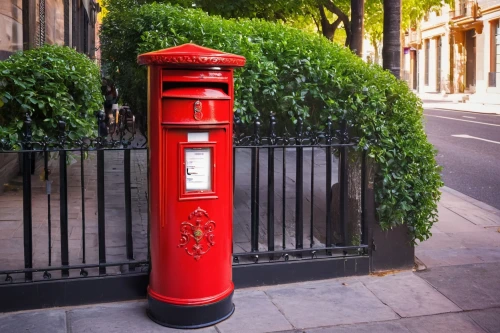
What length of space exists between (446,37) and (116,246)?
48.4 meters

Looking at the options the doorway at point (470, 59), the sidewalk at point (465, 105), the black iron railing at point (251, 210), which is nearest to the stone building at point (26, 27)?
the black iron railing at point (251, 210)

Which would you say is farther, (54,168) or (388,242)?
(54,168)

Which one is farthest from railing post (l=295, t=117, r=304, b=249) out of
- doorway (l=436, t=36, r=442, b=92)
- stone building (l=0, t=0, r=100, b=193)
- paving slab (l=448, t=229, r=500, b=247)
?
doorway (l=436, t=36, r=442, b=92)

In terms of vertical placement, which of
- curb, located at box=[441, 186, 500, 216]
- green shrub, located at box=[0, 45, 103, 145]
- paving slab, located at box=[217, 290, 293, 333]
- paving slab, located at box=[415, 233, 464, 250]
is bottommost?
paving slab, located at box=[217, 290, 293, 333]

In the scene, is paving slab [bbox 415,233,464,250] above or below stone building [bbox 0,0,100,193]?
below

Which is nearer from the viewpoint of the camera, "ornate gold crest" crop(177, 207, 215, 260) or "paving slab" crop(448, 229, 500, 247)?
"ornate gold crest" crop(177, 207, 215, 260)

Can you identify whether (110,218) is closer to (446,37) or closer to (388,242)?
(388,242)

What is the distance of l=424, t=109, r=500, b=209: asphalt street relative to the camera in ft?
33.6

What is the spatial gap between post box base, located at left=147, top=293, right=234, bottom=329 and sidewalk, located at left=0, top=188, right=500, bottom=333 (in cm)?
6

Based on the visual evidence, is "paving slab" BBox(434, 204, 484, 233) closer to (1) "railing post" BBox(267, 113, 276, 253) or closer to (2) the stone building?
(1) "railing post" BBox(267, 113, 276, 253)

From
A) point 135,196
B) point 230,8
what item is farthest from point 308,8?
point 135,196

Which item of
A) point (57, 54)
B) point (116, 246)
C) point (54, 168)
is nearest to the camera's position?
point (116, 246)

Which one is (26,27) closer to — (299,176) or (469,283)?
(299,176)

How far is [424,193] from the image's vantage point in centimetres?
519
